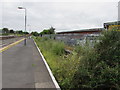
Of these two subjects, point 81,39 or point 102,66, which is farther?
point 81,39

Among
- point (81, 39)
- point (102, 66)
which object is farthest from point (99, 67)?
point (81, 39)

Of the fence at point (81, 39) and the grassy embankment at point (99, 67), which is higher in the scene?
the fence at point (81, 39)

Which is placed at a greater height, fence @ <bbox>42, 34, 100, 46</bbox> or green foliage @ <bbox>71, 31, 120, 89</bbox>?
fence @ <bbox>42, 34, 100, 46</bbox>

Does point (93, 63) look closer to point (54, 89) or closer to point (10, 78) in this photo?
point (54, 89)

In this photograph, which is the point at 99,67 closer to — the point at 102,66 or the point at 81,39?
the point at 102,66

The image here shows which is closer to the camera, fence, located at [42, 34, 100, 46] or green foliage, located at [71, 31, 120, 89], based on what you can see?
green foliage, located at [71, 31, 120, 89]

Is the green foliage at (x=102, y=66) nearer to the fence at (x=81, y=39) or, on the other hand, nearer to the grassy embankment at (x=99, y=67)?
the grassy embankment at (x=99, y=67)

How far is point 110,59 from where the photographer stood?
13.2 ft

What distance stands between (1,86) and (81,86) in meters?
3.03

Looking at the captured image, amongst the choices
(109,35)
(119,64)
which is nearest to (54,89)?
(119,64)

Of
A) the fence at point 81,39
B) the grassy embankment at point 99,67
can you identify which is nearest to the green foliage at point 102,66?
the grassy embankment at point 99,67

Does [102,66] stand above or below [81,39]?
below

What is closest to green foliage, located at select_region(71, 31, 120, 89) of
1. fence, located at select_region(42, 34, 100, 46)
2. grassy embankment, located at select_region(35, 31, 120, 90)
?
grassy embankment, located at select_region(35, 31, 120, 90)

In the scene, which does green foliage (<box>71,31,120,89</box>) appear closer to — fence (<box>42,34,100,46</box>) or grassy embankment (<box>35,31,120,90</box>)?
grassy embankment (<box>35,31,120,90</box>)
